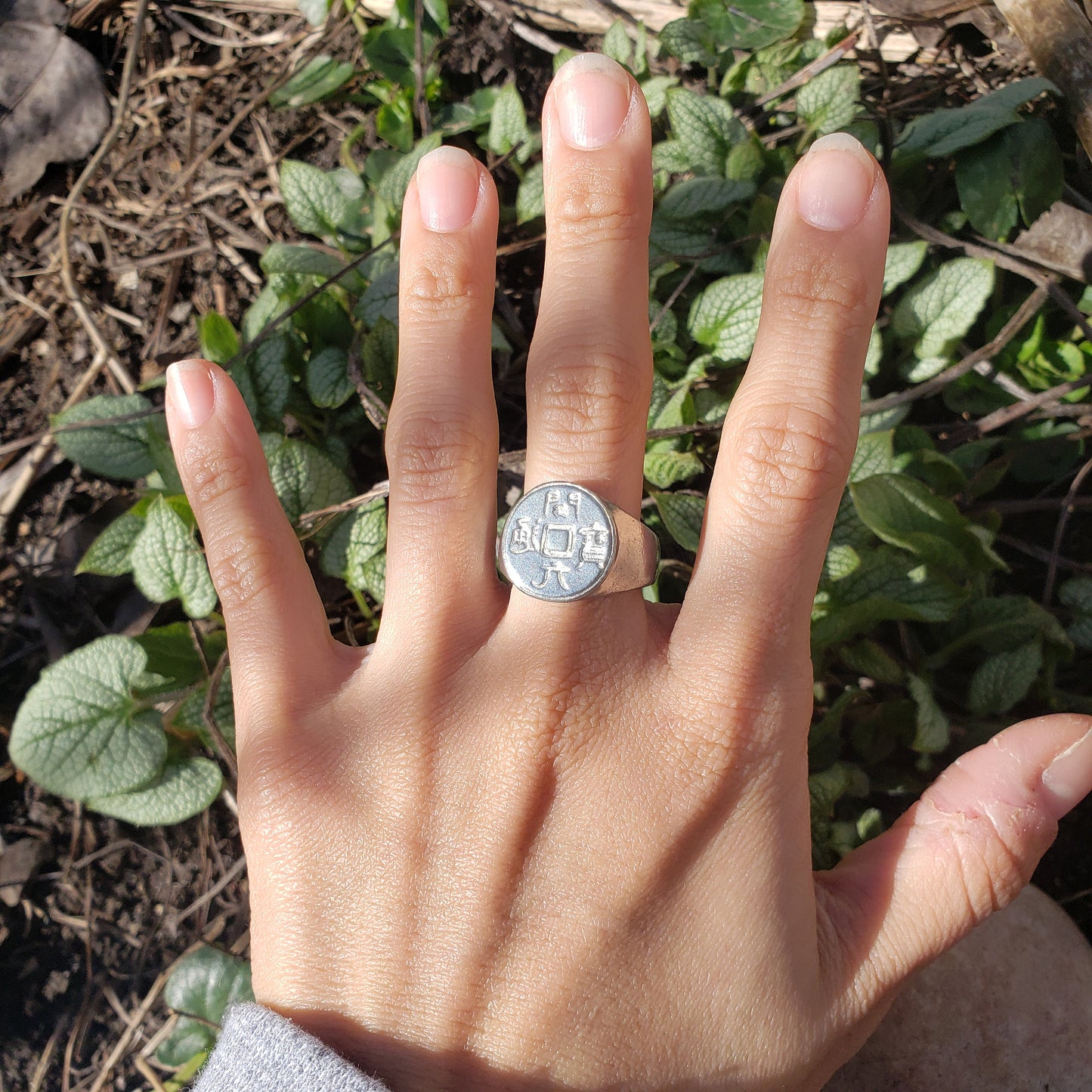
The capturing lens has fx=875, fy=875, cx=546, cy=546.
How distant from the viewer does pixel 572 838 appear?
1.28 metres

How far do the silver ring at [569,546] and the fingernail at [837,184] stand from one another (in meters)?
0.51

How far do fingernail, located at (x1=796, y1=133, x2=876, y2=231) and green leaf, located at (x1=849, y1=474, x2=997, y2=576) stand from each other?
1.85ft

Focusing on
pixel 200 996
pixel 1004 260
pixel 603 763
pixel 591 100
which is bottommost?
pixel 200 996

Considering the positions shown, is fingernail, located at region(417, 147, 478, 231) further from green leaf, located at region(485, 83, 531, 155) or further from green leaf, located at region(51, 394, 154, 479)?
green leaf, located at region(51, 394, 154, 479)

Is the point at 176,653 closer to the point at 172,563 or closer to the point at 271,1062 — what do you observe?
the point at 172,563

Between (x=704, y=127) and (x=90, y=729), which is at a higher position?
(x=704, y=127)

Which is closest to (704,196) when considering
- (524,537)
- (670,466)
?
(670,466)

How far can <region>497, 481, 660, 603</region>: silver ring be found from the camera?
Answer: 1267 mm

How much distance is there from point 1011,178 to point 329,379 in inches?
60.9

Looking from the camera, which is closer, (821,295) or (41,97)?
(821,295)

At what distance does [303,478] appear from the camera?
1.88 metres

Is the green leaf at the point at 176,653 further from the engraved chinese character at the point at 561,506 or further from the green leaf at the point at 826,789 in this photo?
the green leaf at the point at 826,789

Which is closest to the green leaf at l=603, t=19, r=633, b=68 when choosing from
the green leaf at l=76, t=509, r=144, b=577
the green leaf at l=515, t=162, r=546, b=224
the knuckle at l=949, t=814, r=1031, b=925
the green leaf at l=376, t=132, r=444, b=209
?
the green leaf at l=515, t=162, r=546, b=224

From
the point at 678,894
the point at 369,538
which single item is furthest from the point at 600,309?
the point at 678,894
